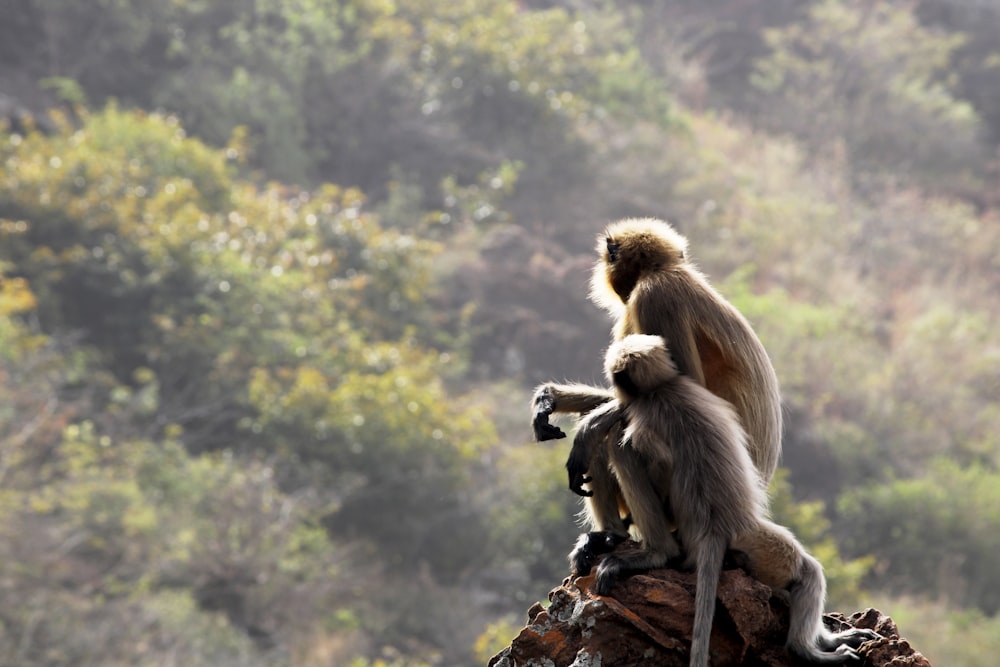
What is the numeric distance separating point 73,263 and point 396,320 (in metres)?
4.37

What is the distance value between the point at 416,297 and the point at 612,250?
12430mm

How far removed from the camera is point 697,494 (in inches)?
141

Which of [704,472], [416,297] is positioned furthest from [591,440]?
[416,297]

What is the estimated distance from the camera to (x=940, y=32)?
1153 inches

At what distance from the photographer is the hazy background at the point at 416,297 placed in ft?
39.2

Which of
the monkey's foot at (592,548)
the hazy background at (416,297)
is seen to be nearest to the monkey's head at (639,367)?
the monkey's foot at (592,548)

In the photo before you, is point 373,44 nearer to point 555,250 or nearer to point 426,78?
point 426,78

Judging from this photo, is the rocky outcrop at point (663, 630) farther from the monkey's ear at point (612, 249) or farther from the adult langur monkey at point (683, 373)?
the monkey's ear at point (612, 249)

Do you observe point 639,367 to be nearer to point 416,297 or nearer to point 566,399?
point 566,399

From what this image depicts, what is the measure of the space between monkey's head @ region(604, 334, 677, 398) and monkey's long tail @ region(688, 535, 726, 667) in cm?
51

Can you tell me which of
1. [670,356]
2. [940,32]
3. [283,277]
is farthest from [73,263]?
[940,32]

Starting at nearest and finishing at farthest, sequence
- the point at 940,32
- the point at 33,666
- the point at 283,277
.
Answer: the point at 33,666 → the point at 283,277 → the point at 940,32

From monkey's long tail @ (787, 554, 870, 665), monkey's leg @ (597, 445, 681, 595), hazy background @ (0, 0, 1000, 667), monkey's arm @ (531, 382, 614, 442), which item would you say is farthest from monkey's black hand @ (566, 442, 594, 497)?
hazy background @ (0, 0, 1000, 667)

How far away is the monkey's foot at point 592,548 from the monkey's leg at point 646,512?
116 mm
